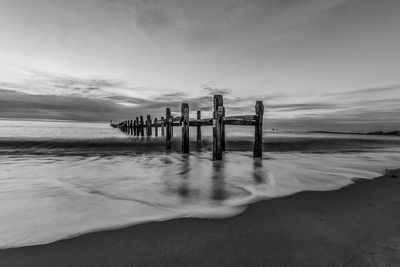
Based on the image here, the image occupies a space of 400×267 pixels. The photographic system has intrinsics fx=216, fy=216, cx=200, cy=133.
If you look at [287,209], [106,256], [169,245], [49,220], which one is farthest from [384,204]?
[49,220]

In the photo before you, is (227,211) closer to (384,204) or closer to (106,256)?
(106,256)

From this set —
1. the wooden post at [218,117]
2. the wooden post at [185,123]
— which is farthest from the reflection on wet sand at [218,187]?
the wooden post at [185,123]

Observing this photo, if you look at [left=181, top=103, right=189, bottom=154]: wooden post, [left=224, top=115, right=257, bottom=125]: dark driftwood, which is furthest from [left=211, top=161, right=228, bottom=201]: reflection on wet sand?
[left=181, top=103, right=189, bottom=154]: wooden post

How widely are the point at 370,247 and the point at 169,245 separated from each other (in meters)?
1.85

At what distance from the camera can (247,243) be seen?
2045 millimetres

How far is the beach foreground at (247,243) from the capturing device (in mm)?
1780

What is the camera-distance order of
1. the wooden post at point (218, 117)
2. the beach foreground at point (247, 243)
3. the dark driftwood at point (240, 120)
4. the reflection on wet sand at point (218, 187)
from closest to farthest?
the beach foreground at point (247, 243) → the reflection on wet sand at point (218, 187) → the wooden post at point (218, 117) → the dark driftwood at point (240, 120)

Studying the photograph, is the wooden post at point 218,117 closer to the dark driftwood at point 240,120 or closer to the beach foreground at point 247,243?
the dark driftwood at point 240,120

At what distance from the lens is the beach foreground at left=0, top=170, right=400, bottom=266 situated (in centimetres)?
178

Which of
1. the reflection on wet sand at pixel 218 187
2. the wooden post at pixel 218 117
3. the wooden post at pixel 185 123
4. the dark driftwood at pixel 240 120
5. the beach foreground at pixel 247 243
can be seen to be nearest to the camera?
the beach foreground at pixel 247 243

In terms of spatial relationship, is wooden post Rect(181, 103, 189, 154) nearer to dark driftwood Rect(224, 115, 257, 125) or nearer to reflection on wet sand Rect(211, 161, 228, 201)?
dark driftwood Rect(224, 115, 257, 125)

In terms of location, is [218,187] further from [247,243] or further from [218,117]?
[218,117]

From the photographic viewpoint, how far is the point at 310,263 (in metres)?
1.74

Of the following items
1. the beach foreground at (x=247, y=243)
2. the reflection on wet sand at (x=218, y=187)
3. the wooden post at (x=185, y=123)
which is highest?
the wooden post at (x=185, y=123)
